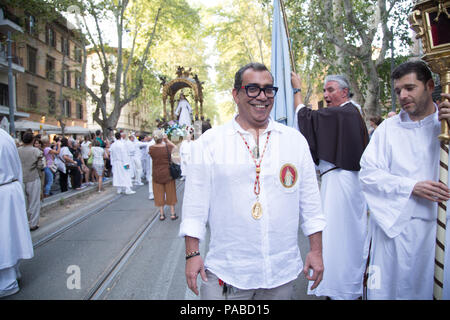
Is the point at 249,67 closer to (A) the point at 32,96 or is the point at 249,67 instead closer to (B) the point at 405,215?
(B) the point at 405,215

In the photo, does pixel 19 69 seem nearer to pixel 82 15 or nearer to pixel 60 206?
pixel 82 15

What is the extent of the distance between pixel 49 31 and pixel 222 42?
50.8 ft

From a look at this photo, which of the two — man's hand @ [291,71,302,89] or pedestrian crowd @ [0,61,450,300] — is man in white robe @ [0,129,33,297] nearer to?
pedestrian crowd @ [0,61,450,300]

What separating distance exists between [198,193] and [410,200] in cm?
169

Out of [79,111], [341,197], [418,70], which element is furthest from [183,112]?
[79,111]

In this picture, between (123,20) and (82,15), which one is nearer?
(82,15)

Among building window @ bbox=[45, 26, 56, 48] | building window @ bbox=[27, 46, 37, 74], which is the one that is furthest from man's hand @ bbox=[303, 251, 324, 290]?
building window @ bbox=[45, 26, 56, 48]

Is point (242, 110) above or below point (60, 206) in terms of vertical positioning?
above

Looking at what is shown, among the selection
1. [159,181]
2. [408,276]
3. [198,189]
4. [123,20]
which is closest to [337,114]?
[408,276]

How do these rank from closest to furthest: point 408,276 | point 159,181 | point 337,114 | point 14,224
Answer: point 408,276 < point 337,114 < point 14,224 < point 159,181

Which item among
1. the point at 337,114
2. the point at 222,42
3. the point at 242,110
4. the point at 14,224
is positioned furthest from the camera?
the point at 222,42

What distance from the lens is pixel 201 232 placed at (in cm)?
200

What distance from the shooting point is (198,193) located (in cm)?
203

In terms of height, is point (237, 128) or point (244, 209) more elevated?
point (237, 128)
